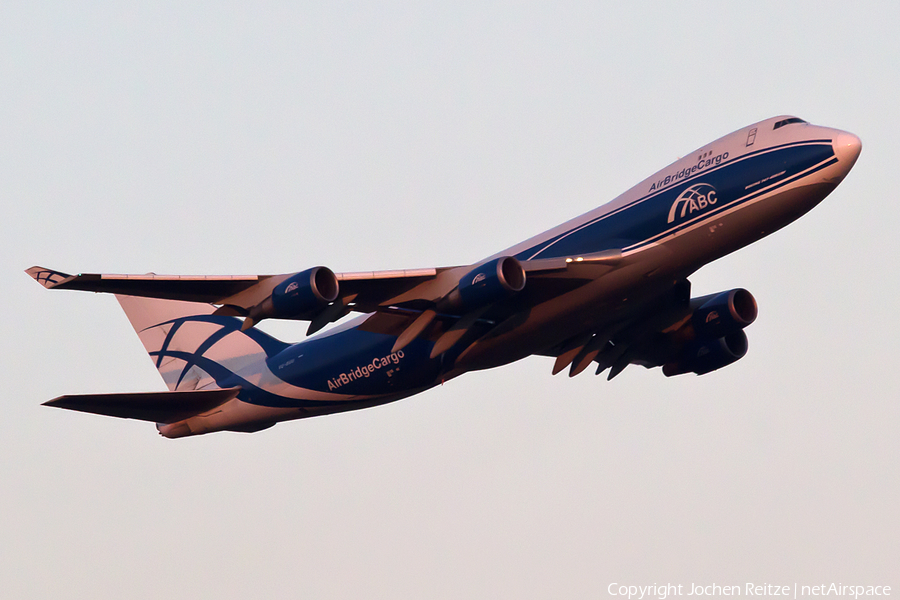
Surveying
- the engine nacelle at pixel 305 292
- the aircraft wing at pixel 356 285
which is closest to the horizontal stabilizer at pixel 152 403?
the aircraft wing at pixel 356 285

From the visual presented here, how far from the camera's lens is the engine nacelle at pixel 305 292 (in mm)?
26109

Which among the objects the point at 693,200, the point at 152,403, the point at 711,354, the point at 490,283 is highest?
the point at 152,403

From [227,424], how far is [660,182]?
53.7 feet

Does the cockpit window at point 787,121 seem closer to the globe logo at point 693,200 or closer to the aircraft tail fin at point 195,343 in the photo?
the globe logo at point 693,200

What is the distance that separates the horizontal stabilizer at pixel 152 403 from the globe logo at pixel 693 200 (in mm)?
15805

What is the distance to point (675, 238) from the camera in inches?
1097

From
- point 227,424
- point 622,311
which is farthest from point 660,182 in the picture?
point 227,424

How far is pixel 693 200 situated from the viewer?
91.2 ft

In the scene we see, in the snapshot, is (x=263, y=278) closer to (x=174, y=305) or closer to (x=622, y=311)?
(x=622, y=311)

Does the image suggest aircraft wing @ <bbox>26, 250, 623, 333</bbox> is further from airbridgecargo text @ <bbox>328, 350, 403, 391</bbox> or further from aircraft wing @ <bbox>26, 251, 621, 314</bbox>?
airbridgecargo text @ <bbox>328, 350, 403, 391</bbox>

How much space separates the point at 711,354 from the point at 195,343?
60.2ft

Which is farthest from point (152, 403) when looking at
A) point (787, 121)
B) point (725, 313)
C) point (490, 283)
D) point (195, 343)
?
point (787, 121)

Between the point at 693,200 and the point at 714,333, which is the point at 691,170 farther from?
the point at 714,333

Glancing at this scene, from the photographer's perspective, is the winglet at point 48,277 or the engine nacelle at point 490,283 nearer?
the winglet at point 48,277
